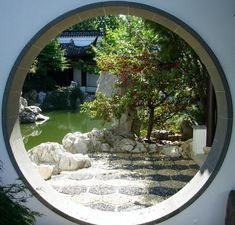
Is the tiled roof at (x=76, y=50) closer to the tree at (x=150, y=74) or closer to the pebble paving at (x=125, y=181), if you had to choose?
the tree at (x=150, y=74)

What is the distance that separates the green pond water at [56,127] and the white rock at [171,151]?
249 centimetres

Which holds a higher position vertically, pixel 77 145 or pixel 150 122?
pixel 150 122

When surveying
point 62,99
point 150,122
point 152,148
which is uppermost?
point 62,99

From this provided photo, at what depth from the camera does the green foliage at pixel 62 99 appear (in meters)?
18.1

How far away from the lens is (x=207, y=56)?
3.25 m

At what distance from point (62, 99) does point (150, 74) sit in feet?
34.7

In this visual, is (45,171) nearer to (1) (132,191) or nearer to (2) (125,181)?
(2) (125,181)

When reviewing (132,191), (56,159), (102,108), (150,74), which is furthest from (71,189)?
(102,108)

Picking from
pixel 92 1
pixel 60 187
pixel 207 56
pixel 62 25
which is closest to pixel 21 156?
pixel 62 25

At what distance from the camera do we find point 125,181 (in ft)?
19.2

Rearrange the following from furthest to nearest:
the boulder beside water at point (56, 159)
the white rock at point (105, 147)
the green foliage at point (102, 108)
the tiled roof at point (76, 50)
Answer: the tiled roof at point (76, 50)
the green foliage at point (102, 108)
the white rock at point (105, 147)
the boulder beside water at point (56, 159)

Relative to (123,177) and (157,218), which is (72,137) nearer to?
(123,177)

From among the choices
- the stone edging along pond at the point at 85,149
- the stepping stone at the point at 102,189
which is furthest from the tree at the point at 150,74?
the stepping stone at the point at 102,189

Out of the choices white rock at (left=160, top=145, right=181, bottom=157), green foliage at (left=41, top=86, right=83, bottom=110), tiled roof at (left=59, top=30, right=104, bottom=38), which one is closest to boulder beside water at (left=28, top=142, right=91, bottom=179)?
white rock at (left=160, top=145, right=181, bottom=157)
